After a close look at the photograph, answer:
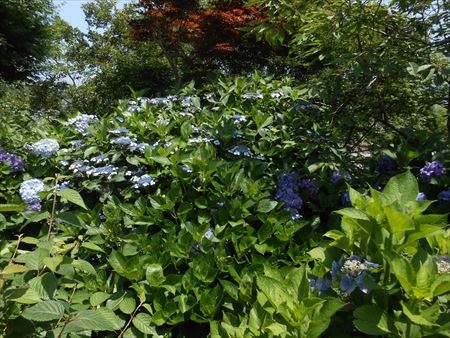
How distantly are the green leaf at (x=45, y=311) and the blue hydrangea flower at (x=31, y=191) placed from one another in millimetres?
1067

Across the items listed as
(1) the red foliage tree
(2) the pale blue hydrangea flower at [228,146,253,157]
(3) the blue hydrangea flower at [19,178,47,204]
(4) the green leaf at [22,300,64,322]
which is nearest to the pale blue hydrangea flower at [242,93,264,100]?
(2) the pale blue hydrangea flower at [228,146,253,157]

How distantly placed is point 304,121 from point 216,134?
48cm

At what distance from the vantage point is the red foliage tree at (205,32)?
8758 mm

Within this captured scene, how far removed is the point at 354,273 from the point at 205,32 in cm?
879

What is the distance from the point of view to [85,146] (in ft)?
7.84

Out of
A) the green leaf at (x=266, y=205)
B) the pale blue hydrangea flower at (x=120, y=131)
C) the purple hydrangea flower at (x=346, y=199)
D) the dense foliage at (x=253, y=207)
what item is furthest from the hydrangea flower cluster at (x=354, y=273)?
the pale blue hydrangea flower at (x=120, y=131)

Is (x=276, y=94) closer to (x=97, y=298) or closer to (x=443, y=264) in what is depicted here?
(x=97, y=298)

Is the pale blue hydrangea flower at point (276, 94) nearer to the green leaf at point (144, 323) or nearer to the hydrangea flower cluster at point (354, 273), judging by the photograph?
the green leaf at point (144, 323)

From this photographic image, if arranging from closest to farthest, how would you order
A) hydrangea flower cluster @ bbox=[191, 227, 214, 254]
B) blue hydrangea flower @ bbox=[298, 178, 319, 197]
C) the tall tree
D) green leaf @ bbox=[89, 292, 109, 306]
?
1. green leaf @ bbox=[89, 292, 109, 306]
2. hydrangea flower cluster @ bbox=[191, 227, 214, 254]
3. blue hydrangea flower @ bbox=[298, 178, 319, 197]
4. the tall tree

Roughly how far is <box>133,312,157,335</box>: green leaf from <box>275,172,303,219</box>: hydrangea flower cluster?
76 cm

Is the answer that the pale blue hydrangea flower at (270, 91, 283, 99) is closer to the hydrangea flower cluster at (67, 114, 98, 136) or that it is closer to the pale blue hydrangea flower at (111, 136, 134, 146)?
the pale blue hydrangea flower at (111, 136, 134, 146)

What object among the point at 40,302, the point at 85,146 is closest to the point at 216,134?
the point at 85,146

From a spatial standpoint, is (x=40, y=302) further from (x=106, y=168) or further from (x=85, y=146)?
(x=85, y=146)

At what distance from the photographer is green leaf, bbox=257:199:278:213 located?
1796 millimetres
